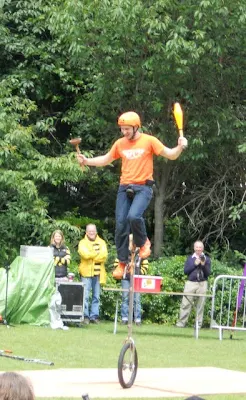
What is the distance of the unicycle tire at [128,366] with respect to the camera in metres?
8.80

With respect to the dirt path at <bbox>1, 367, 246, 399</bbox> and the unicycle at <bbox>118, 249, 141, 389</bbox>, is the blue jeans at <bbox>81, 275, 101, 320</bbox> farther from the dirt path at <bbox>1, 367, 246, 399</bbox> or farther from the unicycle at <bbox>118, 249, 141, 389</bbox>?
the unicycle at <bbox>118, 249, 141, 389</bbox>

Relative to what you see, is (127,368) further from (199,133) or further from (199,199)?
(199,199)

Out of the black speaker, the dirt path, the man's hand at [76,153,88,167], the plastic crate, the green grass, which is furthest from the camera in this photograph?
the black speaker

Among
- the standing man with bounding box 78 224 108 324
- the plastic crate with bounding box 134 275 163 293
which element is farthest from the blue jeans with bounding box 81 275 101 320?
the plastic crate with bounding box 134 275 163 293

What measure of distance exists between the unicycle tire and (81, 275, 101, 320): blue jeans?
6980mm

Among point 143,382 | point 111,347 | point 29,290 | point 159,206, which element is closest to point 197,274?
point 29,290

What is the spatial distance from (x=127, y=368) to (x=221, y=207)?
36.9 feet

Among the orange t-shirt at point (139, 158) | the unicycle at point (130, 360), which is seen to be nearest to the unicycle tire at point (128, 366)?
the unicycle at point (130, 360)

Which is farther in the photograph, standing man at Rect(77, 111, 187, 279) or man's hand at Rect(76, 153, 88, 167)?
man's hand at Rect(76, 153, 88, 167)

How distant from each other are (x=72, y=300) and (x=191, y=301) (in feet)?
7.06

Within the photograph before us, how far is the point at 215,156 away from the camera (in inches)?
774

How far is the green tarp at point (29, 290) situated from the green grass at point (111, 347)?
1.48 ft

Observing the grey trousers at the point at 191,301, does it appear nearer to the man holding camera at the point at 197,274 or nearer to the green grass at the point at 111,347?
the man holding camera at the point at 197,274

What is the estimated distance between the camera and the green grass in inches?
438
